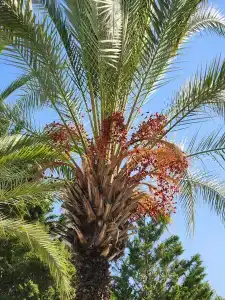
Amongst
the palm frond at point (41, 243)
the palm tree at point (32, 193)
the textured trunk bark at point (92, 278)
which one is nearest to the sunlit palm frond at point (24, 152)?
the palm tree at point (32, 193)

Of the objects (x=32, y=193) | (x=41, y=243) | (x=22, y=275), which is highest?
(x=22, y=275)

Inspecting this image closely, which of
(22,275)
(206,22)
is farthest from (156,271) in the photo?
(206,22)

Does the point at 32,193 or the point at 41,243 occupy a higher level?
the point at 32,193

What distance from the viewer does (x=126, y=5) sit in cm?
735

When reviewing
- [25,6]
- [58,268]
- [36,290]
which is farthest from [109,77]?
[36,290]

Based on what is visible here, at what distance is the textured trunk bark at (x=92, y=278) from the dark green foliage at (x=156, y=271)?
1752cm

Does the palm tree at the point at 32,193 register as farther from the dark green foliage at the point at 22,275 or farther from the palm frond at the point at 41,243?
the dark green foliage at the point at 22,275

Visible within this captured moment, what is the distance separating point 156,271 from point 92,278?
18724 mm

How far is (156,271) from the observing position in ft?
82.1

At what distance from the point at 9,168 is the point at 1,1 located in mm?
2714

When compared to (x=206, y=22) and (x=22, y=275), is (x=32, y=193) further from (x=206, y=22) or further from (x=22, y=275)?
(x=22, y=275)

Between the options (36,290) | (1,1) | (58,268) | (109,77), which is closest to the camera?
(1,1)

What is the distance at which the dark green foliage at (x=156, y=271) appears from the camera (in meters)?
24.2

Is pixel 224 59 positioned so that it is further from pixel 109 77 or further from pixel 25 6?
pixel 25 6
